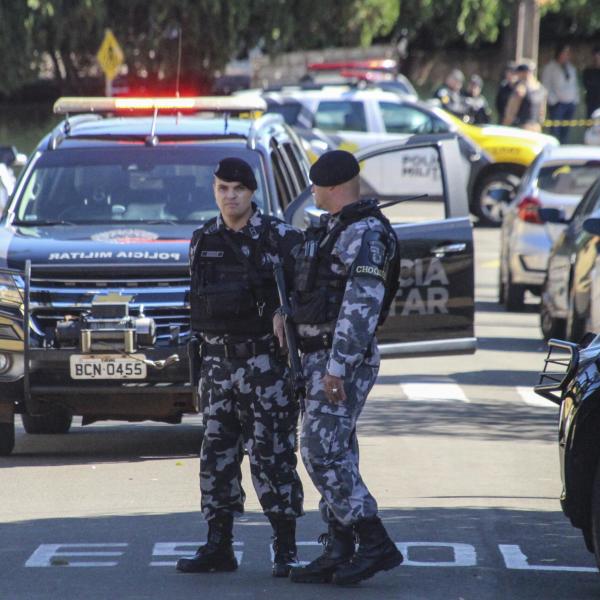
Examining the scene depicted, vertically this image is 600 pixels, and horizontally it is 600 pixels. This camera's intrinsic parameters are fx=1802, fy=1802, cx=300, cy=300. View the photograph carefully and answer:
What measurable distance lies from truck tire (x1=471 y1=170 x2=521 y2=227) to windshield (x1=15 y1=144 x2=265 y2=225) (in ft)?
52.7

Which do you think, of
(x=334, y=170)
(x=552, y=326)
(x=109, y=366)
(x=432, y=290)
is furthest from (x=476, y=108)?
(x=334, y=170)

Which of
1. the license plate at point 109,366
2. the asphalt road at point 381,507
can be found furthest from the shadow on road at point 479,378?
the license plate at point 109,366

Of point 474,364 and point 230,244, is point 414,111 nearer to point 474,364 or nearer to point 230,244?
point 474,364

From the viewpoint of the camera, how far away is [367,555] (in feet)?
23.2

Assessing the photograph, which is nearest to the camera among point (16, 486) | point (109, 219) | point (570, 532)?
point (570, 532)

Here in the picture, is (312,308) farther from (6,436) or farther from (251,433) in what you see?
(6,436)

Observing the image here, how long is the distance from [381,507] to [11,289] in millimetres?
2561

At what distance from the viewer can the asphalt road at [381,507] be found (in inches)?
283

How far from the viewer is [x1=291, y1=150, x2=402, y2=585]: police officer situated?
6.97 m


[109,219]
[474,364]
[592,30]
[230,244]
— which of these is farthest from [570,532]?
[592,30]

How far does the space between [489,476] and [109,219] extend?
9.41ft

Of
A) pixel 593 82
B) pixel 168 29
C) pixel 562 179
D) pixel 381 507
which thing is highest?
pixel 168 29

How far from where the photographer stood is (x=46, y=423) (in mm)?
11594

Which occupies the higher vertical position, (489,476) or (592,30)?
(592,30)
